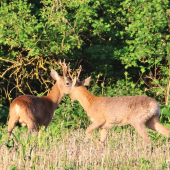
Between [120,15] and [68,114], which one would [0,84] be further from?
[120,15]

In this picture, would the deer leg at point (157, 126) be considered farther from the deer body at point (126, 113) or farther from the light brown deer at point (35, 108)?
the light brown deer at point (35, 108)

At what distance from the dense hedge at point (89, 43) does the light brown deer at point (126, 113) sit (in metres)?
2.33

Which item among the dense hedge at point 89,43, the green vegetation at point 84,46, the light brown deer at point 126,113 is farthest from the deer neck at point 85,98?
the dense hedge at point 89,43

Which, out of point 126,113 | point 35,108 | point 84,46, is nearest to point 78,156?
point 126,113

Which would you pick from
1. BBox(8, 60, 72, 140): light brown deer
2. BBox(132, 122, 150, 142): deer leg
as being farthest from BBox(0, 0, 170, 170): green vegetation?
BBox(132, 122, 150, 142): deer leg

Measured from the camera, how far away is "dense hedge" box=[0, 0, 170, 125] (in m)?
9.45

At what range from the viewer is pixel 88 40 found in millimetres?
11266

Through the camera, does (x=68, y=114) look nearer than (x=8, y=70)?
Yes

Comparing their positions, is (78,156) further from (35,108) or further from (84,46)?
(84,46)

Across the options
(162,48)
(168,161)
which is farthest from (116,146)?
(162,48)

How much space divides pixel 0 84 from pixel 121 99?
4849mm

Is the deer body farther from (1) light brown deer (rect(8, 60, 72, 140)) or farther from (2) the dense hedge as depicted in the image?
(2) the dense hedge

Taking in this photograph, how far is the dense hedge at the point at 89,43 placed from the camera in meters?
9.45

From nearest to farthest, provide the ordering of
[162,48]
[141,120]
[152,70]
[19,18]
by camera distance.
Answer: [141,120] → [19,18] → [162,48] → [152,70]
